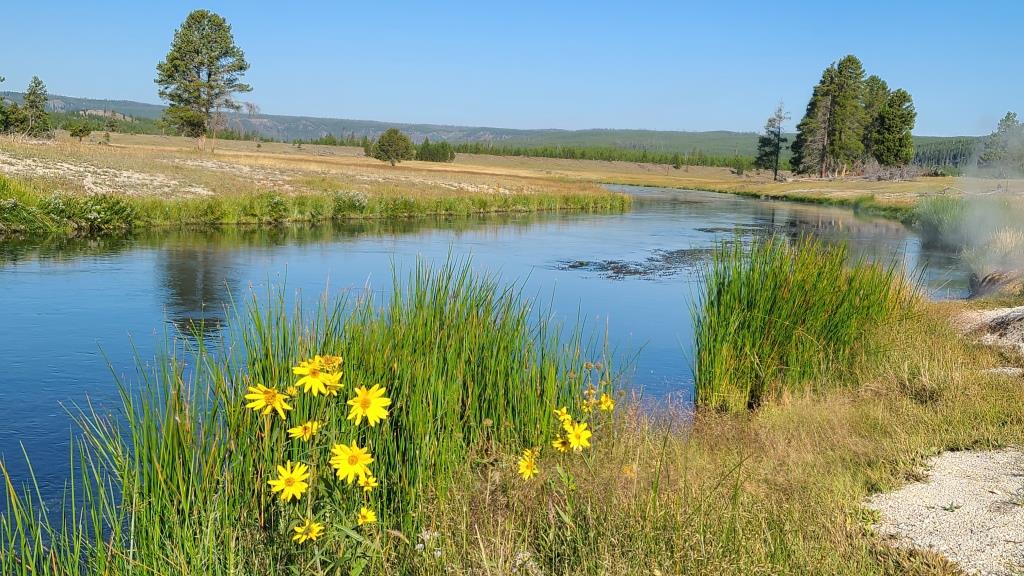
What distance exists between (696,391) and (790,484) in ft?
12.2

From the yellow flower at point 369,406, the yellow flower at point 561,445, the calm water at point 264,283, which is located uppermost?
the yellow flower at point 369,406

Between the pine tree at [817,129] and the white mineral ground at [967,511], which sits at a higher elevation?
the pine tree at [817,129]

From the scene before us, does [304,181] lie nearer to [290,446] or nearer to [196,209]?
[196,209]

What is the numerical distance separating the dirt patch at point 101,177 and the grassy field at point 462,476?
2546 cm

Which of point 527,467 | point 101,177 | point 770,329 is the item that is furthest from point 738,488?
point 101,177

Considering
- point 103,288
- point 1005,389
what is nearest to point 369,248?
point 103,288

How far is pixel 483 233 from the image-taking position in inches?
1168

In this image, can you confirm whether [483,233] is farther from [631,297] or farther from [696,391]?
[696,391]

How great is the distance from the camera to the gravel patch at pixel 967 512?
434cm

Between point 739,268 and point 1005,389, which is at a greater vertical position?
point 739,268

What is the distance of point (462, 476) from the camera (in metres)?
5.11

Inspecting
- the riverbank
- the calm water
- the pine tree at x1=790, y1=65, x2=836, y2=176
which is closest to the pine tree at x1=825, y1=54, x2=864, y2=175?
the pine tree at x1=790, y1=65, x2=836, y2=176

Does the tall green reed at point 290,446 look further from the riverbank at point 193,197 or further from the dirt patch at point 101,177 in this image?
the dirt patch at point 101,177

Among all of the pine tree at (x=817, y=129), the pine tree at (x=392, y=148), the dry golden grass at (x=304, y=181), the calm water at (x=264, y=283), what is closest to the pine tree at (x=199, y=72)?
the dry golden grass at (x=304, y=181)
